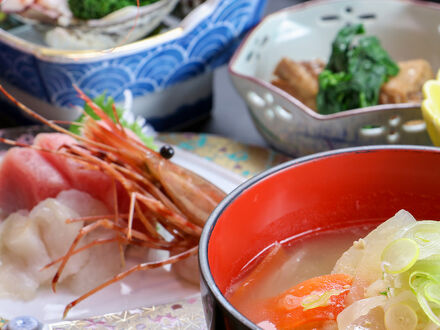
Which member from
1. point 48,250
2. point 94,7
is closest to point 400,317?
point 48,250

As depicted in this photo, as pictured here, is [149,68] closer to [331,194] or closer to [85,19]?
[85,19]

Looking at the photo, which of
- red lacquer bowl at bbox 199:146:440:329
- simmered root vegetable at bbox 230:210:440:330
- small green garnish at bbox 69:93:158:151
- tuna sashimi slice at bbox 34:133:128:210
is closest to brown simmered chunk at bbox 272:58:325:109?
small green garnish at bbox 69:93:158:151

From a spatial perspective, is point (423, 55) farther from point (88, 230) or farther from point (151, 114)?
point (88, 230)

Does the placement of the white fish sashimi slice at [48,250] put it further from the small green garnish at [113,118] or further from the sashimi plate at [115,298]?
the small green garnish at [113,118]

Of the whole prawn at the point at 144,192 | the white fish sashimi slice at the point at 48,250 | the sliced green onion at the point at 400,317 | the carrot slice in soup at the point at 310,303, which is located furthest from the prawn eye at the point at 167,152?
the sliced green onion at the point at 400,317

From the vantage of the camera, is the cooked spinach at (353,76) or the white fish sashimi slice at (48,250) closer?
the white fish sashimi slice at (48,250)

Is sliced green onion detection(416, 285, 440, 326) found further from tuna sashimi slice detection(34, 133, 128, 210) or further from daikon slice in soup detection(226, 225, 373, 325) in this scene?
tuna sashimi slice detection(34, 133, 128, 210)

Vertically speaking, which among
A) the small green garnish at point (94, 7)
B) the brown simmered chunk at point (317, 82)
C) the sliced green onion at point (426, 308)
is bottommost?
the brown simmered chunk at point (317, 82)
